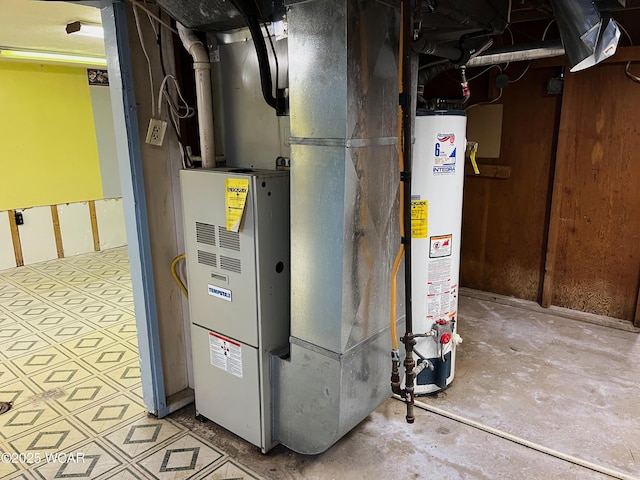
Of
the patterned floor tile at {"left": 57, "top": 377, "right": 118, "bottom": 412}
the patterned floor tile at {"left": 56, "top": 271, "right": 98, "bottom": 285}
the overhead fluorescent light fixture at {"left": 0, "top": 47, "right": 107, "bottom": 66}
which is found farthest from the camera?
the patterned floor tile at {"left": 56, "top": 271, "right": 98, "bottom": 285}

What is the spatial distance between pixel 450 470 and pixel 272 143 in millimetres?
1679

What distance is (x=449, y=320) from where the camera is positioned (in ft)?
8.16

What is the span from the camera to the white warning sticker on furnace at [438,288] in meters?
2.39

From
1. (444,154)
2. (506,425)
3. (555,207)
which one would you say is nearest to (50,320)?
(444,154)

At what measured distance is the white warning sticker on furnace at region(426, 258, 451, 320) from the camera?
239cm

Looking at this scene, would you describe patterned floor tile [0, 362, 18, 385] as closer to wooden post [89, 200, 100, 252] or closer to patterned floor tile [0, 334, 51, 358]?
patterned floor tile [0, 334, 51, 358]

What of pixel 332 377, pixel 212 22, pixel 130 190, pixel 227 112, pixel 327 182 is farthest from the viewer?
pixel 227 112

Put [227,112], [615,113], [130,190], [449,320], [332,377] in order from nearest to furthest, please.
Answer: [332,377], [130,190], [227,112], [449,320], [615,113]

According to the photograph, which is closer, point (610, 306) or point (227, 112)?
point (227, 112)

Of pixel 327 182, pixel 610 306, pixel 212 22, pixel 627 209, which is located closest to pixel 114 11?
pixel 212 22

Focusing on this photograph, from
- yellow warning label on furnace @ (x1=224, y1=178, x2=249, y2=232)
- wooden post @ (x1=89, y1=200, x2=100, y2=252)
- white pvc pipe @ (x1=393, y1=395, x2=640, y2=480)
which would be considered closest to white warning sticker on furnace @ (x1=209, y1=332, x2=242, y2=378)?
yellow warning label on furnace @ (x1=224, y1=178, x2=249, y2=232)

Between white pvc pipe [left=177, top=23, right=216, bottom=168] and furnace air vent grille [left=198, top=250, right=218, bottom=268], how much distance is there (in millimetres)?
430

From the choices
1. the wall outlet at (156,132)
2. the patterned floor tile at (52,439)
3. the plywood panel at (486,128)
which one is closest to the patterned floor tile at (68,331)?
the patterned floor tile at (52,439)

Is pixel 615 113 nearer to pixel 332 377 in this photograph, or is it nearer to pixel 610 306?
pixel 610 306
